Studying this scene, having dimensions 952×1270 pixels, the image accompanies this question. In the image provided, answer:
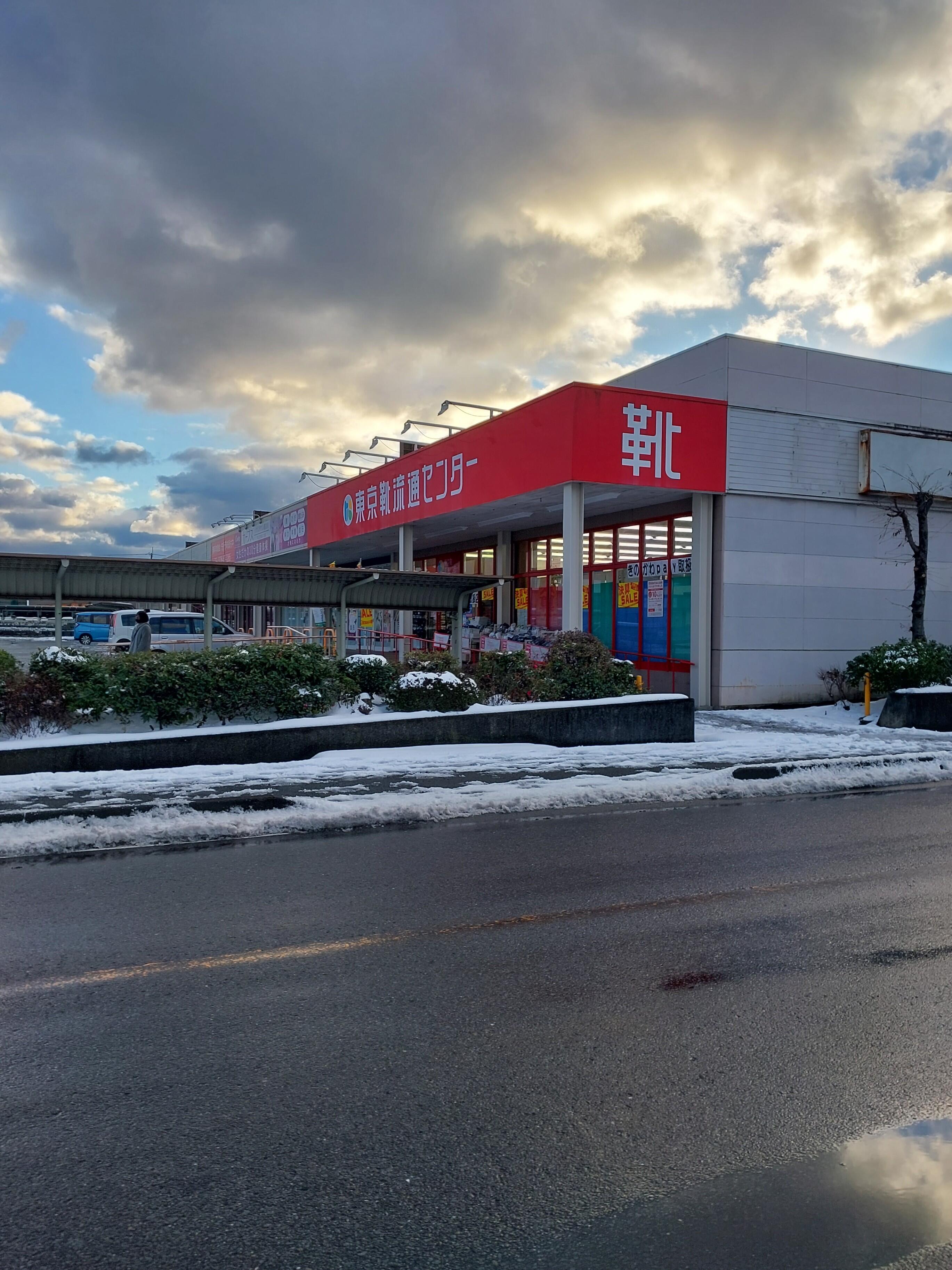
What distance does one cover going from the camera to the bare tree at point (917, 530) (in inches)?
707

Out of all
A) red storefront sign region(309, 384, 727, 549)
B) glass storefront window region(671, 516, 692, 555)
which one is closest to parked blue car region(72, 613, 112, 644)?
red storefront sign region(309, 384, 727, 549)

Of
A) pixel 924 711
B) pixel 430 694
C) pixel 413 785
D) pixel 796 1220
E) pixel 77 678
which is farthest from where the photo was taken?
pixel 924 711

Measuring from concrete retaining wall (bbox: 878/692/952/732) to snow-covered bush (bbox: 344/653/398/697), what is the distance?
27.4 feet

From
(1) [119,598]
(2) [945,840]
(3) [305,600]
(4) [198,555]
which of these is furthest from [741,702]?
(4) [198,555]

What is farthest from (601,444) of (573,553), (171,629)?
(171,629)

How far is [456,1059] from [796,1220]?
1441 mm

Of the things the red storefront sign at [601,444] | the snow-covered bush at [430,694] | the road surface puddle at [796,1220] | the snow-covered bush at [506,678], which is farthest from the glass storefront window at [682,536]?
the road surface puddle at [796,1220]

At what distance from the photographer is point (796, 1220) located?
2828 mm

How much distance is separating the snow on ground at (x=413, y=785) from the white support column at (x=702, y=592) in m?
4.01

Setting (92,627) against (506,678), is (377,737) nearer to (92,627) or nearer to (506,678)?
(506,678)

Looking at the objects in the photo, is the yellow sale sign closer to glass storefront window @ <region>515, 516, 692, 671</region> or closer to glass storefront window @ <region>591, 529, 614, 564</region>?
glass storefront window @ <region>515, 516, 692, 671</region>

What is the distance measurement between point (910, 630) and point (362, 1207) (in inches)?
740

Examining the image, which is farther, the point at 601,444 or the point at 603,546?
the point at 603,546

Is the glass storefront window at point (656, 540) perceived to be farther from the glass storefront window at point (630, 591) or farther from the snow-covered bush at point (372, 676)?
the snow-covered bush at point (372, 676)
